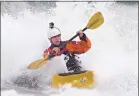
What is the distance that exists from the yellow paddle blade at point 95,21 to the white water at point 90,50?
→ 0.05 metres

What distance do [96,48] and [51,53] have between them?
270 millimetres

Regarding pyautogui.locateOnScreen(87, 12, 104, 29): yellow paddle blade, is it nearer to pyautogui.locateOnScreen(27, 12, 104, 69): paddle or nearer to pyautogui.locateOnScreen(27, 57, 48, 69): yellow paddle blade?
pyautogui.locateOnScreen(27, 12, 104, 69): paddle

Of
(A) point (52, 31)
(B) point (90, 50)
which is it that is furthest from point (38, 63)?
(B) point (90, 50)

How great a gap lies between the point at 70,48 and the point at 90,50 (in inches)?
Answer: 4.9

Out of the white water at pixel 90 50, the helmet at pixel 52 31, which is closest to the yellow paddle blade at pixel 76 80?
the white water at pixel 90 50

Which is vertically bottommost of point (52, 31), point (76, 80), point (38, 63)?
point (76, 80)

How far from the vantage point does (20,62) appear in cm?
258

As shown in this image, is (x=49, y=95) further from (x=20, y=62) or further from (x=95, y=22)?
(x=95, y=22)

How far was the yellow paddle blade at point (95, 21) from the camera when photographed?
2582 mm

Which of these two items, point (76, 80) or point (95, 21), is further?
point (95, 21)

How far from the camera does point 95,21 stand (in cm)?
258

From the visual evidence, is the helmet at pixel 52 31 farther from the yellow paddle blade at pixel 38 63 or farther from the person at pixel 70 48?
the yellow paddle blade at pixel 38 63

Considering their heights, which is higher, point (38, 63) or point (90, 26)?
point (90, 26)

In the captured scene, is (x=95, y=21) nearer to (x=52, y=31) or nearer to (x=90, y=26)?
(x=90, y=26)
